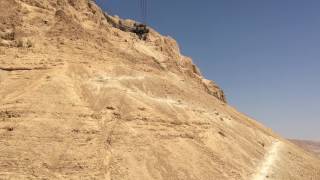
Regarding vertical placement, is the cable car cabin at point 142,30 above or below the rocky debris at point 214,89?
above

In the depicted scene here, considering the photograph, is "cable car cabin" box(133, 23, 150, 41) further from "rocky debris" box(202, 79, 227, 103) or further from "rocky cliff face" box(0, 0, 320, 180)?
"rocky debris" box(202, 79, 227, 103)

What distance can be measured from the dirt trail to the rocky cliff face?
231mm

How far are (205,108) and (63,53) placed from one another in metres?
12.2

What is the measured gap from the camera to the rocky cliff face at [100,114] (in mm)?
24266

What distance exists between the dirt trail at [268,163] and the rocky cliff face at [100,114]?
231mm

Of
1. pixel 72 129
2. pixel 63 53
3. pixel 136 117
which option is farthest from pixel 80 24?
pixel 72 129

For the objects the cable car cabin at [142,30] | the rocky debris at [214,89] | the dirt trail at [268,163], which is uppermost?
the cable car cabin at [142,30]

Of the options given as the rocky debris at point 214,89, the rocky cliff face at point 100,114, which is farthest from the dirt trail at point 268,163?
the rocky debris at point 214,89

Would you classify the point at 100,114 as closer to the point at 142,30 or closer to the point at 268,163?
the point at 268,163

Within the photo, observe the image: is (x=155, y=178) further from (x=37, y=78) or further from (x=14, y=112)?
(x=37, y=78)

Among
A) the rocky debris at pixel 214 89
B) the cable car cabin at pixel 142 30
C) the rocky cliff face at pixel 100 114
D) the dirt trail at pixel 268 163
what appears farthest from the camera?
the rocky debris at pixel 214 89

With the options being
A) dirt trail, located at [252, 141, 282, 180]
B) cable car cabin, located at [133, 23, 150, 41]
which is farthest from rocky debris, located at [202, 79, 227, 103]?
dirt trail, located at [252, 141, 282, 180]

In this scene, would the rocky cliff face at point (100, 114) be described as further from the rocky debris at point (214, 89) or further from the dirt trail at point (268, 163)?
the rocky debris at point (214, 89)

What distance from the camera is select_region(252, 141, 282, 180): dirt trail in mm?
31062
